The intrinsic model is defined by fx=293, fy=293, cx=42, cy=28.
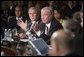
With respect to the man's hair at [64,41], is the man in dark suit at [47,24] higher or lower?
lower

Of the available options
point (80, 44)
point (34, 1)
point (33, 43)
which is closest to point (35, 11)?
point (33, 43)

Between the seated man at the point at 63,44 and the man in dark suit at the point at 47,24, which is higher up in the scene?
the seated man at the point at 63,44

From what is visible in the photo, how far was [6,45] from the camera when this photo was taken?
379 cm

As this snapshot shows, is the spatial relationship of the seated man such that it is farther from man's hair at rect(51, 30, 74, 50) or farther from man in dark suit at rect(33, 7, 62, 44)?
man in dark suit at rect(33, 7, 62, 44)

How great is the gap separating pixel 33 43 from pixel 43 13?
1.80 m

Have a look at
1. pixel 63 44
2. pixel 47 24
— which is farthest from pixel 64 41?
pixel 47 24

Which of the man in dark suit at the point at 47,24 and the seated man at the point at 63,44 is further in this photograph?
the man in dark suit at the point at 47,24

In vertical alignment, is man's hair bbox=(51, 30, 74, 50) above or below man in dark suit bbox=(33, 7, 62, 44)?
above

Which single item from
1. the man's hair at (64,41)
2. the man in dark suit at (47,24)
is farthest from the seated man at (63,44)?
the man in dark suit at (47,24)

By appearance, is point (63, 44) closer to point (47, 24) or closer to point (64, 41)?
point (64, 41)

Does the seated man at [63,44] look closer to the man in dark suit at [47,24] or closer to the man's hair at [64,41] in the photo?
the man's hair at [64,41]

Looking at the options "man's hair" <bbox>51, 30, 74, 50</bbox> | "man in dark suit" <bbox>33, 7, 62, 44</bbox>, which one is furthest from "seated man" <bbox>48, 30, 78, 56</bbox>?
"man in dark suit" <bbox>33, 7, 62, 44</bbox>

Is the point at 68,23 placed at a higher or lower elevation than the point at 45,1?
higher

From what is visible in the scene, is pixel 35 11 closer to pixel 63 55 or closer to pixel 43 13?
pixel 43 13
